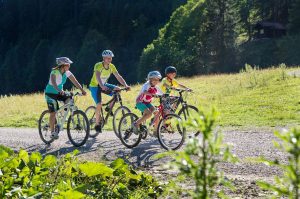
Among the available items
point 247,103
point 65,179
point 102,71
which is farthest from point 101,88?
point 247,103

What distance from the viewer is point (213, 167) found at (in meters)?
1.02

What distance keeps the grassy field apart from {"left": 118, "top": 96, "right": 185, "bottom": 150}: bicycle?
1700 mm

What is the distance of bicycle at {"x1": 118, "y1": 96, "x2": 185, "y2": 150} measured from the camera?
9.92m

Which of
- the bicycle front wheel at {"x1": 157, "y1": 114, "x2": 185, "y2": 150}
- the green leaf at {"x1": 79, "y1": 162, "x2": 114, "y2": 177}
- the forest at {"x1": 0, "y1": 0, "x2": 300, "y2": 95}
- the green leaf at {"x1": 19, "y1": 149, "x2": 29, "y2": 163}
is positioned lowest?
the bicycle front wheel at {"x1": 157, "y1": 114, "x2": 185, "y2": 150}

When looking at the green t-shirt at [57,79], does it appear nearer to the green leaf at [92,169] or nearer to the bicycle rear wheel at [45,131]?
the bicycle rear wheel at [45,131]

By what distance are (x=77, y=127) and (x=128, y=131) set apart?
1314 mm

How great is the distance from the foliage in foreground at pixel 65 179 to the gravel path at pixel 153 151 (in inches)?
49.7

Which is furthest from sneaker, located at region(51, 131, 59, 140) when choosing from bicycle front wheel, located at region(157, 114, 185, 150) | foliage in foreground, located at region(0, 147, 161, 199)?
foliage in foreground, located at region(0, 147, 161, 199)

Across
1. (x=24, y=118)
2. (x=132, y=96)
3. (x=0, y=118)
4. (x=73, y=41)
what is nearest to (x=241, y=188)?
(x=24, y=118)

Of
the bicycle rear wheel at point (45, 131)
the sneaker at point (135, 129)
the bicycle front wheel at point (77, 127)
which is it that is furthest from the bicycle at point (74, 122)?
the sneaker at point (135, 129)

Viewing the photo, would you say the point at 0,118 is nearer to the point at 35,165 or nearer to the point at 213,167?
the point at 35,165

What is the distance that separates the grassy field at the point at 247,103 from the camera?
14.2 m

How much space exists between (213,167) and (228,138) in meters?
10.5

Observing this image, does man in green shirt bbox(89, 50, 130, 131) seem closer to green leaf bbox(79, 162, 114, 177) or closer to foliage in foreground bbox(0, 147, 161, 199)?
foliage in foreground bbox(0, 147, 161, 199)
